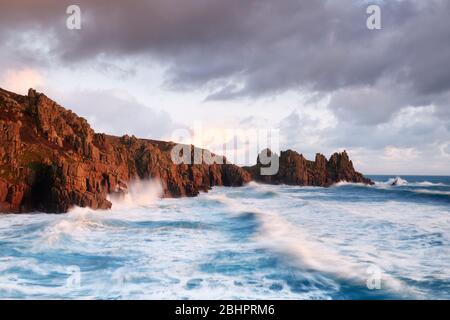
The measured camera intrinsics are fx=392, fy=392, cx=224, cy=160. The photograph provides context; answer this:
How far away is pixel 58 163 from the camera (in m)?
37.9

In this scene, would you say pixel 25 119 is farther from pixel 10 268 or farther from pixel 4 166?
pixel 10 268

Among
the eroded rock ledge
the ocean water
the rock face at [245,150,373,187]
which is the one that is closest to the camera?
the ocean water

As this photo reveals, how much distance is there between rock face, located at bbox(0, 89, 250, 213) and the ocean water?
340 cm

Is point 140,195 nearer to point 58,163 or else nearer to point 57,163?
point 57,163

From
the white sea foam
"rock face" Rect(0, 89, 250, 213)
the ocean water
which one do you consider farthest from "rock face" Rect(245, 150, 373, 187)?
the ocean water

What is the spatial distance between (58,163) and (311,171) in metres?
98.3

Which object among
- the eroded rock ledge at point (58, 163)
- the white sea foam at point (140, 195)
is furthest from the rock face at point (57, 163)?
the white sea foam at point (140, 195)

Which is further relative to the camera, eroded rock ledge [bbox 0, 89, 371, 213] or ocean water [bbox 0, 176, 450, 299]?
eroded rock ledge [bbox 0, 89, 371, 213]

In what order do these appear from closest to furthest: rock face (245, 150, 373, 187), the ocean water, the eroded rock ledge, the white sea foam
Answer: the ocean water → the eroded rock ledge → the white sea foam → rock face (245, 150, 373, 187)

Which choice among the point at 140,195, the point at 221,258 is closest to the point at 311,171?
the point at 140,195

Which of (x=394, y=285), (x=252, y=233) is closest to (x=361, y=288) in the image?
(x=394, y=285)

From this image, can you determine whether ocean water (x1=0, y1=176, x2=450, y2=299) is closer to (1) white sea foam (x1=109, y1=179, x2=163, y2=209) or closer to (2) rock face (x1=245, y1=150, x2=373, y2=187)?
(1) white sea foam (x1=109, y1=179, x2=163, y2=209)

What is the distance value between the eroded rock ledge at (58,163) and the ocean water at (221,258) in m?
3.28

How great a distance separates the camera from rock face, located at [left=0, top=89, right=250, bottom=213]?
36.5m
